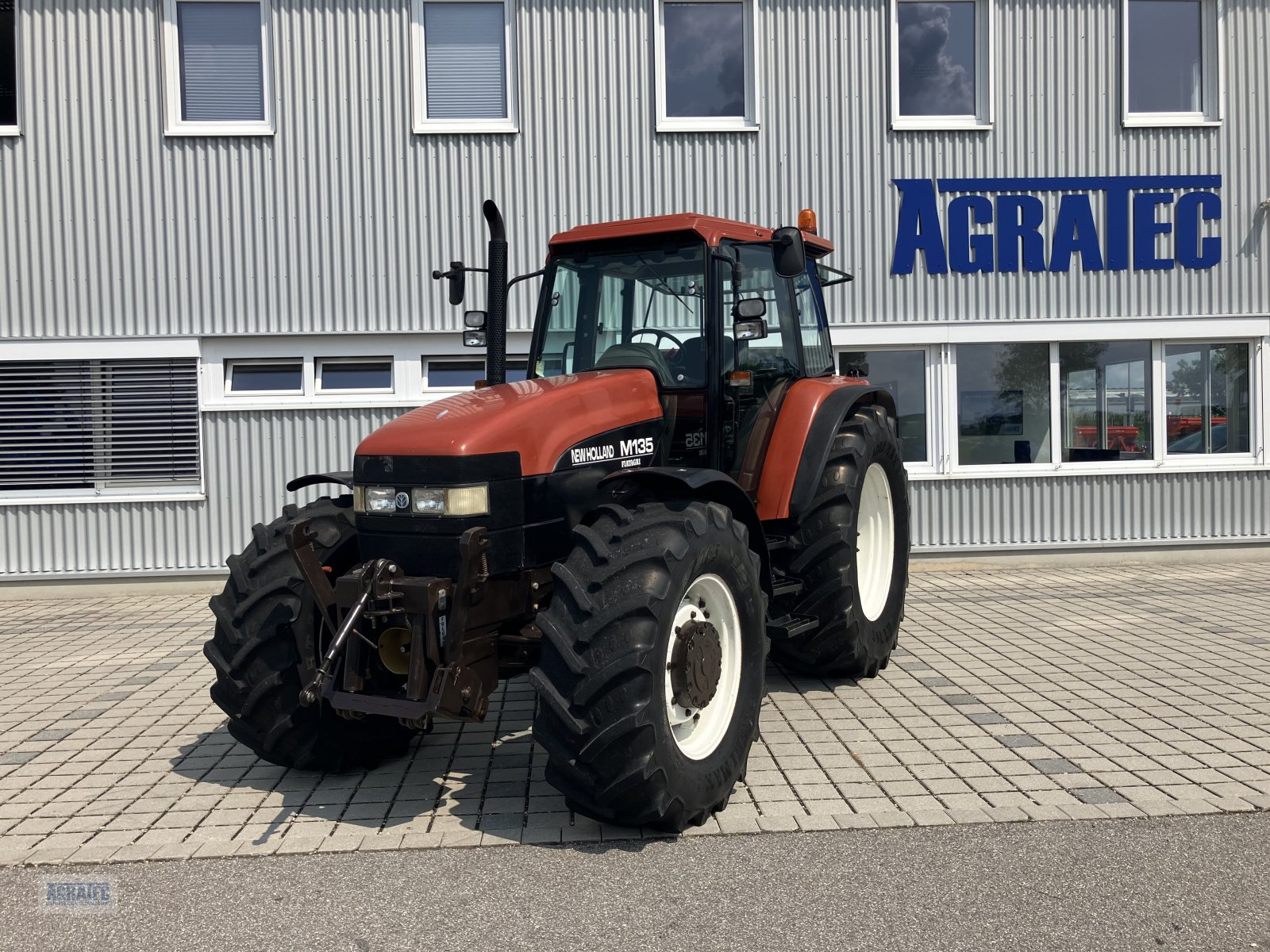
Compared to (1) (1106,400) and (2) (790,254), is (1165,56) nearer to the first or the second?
(1) (1106,400)

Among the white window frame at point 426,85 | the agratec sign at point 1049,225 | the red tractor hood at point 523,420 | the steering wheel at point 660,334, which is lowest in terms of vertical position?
the red tractor hood at point 523,420

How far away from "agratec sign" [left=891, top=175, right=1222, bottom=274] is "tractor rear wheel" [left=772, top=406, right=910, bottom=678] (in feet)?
13.2

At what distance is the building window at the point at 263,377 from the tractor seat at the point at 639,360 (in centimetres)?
543

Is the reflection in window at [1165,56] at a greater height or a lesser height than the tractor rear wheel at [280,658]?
greater

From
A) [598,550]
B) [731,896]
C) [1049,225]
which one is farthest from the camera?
[1049,225]

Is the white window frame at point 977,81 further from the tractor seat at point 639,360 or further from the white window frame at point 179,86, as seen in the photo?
the tractor seat at point 639,360

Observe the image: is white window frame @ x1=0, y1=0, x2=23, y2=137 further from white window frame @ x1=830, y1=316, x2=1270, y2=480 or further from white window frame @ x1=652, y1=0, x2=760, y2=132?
white window frame @ x1=830, y1=316, x2=1270, y2=480

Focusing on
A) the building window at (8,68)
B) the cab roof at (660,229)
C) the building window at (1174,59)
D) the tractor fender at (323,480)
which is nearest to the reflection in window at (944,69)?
the building window at (1174,59)

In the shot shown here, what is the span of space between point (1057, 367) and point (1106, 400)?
2.01 feet

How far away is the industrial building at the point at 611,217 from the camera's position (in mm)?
9617

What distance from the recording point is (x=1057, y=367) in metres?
10.2

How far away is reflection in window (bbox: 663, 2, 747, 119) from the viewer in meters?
9.98

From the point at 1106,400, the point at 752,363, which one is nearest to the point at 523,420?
the point at 752,363

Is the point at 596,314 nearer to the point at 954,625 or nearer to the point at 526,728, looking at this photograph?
the point at 526,728
